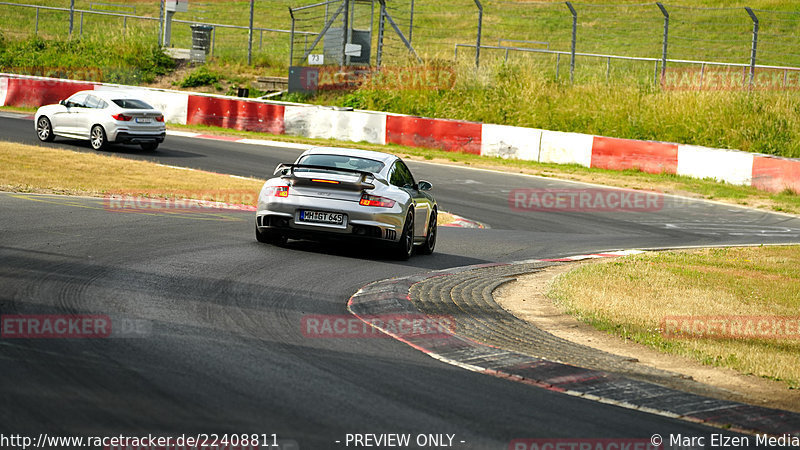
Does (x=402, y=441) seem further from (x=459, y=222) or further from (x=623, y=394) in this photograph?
(x=459, y=222)

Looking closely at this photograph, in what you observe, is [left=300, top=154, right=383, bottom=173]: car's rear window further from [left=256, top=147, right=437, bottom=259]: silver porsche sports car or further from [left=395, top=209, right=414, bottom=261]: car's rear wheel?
[left=395, top=209, right=414, bottom=261]: car's rear wheel

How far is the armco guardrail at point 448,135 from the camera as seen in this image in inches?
946

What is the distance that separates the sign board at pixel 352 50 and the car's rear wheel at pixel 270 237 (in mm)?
22132

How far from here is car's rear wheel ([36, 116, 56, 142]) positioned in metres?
24.5

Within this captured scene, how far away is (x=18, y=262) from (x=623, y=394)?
6.08m

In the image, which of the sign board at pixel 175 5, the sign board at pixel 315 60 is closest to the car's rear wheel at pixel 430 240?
the sign board at pixel 315 60

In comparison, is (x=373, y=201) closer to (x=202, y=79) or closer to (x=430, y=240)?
(x=430, y=240)

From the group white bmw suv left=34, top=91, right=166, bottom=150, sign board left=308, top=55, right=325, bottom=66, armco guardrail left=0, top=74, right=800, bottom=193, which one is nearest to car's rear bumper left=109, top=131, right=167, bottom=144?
white bmw suv left=34, top=91, right=166, bottom=150

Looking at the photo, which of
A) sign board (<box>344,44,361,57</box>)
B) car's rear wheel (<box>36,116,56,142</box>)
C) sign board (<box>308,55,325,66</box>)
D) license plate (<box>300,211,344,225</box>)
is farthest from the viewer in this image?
sign board (<box>308,55,325,66</box>)

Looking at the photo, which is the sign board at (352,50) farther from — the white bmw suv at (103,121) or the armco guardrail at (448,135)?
the white bmw suv at (103,121)

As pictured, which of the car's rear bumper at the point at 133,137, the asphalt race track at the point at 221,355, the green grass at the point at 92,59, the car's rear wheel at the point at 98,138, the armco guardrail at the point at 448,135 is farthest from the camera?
the green grass at the point at 92,59

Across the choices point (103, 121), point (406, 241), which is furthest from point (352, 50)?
point (406, 241)

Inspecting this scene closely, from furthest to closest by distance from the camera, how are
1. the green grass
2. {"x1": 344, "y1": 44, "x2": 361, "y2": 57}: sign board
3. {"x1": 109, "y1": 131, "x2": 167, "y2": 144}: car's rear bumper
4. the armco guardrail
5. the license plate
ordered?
the green grass
{"x1": 344, "y1": 44, "x2": 361, "y2": 57}: sign board
the armco guardrail
{"x1": 109, "y1": 131, "x2": 167, "y2": 144}: car's rear bumper
the license plate

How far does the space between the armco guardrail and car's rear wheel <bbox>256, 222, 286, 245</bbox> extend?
14583 mm
